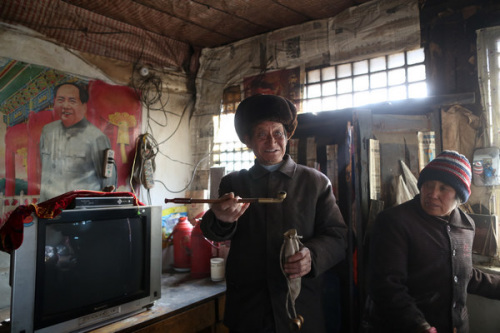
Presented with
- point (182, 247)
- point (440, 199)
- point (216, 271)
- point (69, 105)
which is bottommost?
point (216, 271)

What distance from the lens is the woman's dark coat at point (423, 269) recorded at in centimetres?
142

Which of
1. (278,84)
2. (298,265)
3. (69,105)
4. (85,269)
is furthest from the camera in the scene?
(278,84)

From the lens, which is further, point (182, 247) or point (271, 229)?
point (182, 247)

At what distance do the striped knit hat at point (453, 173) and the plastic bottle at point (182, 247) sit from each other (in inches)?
71.2

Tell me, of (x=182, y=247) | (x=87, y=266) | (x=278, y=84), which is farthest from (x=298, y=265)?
(x=278, y=84)

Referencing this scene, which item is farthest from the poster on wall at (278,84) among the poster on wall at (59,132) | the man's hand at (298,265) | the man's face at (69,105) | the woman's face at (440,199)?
the man's hand at (298,265)

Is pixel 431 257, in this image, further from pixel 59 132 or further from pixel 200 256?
pixel 59 132

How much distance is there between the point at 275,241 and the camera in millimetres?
1419

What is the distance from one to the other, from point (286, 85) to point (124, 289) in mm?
1975

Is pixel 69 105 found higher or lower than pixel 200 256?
higher

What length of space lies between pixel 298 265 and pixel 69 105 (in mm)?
2153

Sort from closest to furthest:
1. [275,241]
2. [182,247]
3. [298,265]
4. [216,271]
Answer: [298,265] < [275,241] < [216,271] < [182,247]

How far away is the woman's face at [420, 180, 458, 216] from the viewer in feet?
4.84

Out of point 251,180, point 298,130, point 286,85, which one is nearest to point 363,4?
point 286,85
